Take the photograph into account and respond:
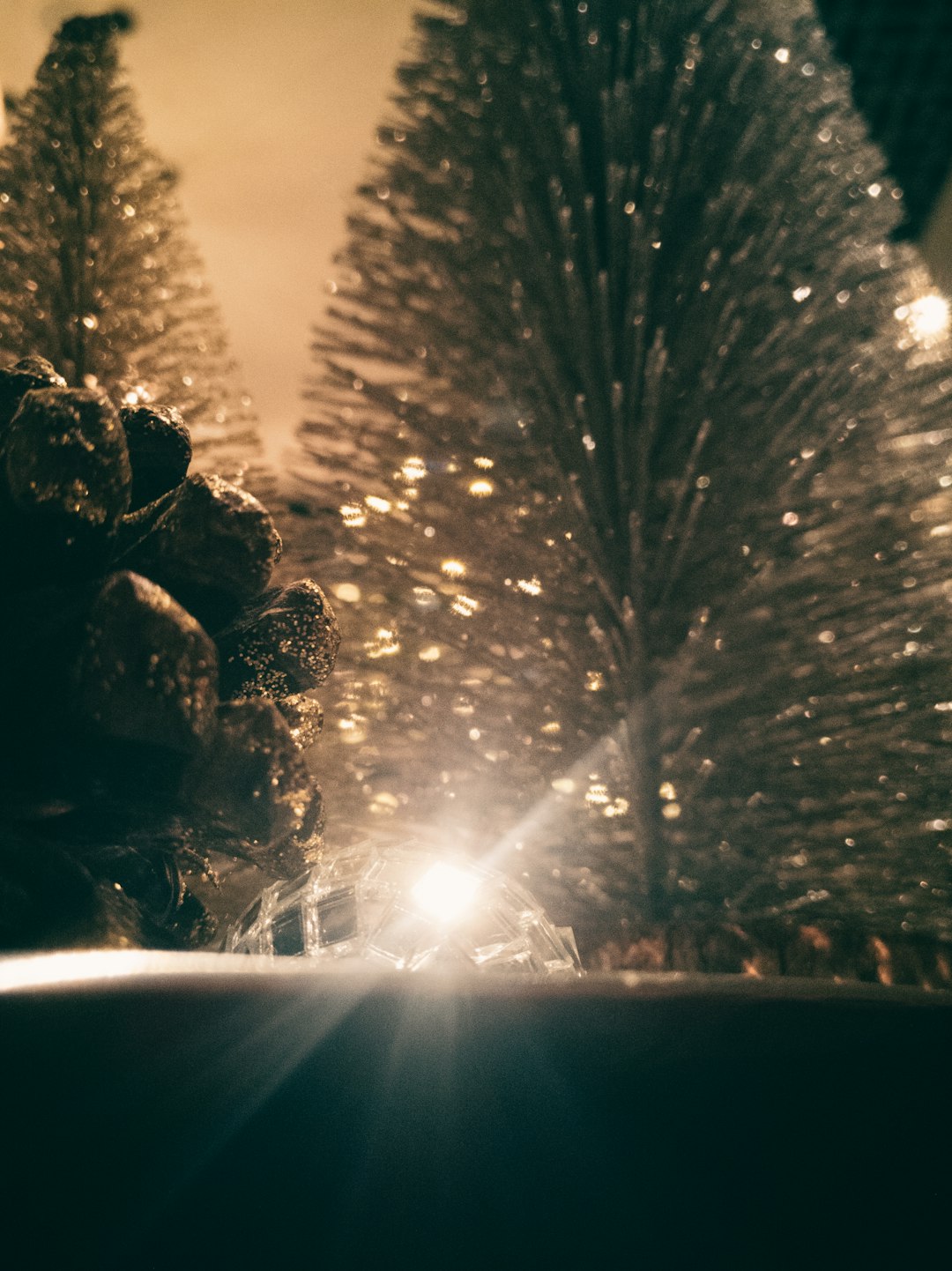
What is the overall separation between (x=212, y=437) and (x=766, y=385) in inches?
21.1

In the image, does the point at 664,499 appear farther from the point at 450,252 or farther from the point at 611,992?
the point at 611,992

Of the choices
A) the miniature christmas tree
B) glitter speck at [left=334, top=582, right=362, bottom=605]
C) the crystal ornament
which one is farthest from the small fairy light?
the miniature christmas tree

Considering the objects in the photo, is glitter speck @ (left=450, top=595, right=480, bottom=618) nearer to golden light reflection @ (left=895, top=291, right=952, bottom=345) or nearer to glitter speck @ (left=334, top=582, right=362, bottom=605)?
glitter speck @ (left=334, top=582, right=362, bottom=605)

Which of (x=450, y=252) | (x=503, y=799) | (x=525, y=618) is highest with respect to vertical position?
(x=450, y=252)

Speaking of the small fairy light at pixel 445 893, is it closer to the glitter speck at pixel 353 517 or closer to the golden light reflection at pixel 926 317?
the glitter speck at pixel 353 517

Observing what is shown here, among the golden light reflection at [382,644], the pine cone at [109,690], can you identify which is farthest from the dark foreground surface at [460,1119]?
the golden light reflection at [382,644]

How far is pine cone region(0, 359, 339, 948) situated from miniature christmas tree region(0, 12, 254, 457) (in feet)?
1.70

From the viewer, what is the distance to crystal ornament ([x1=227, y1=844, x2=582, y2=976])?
347 mm

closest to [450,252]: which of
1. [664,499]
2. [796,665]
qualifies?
[664,499]

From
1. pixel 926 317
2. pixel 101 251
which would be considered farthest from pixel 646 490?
pixel 101 251

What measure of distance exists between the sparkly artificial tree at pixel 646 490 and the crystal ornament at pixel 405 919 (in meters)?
→ 0.19

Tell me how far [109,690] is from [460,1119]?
161 mm

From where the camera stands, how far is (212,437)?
0.79 m

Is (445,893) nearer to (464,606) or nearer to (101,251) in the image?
(464,606)
